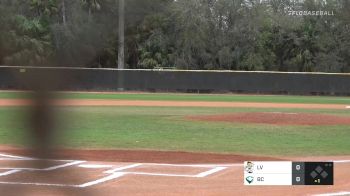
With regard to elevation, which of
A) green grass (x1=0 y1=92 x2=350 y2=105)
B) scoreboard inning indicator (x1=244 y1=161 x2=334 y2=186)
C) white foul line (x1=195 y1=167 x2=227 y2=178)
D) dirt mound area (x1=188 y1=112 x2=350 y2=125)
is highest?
scoreboard inning indicator (x1=244 y1=161 x2=334 y2=186)

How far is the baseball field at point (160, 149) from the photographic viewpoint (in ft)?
4.83

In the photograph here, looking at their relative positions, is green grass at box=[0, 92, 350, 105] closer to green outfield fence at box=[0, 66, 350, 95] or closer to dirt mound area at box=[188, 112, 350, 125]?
green outfield fence at box=[0, 66, 350, 95]

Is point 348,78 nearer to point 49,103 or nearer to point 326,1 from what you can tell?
point 326,1

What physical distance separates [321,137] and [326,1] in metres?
25.3

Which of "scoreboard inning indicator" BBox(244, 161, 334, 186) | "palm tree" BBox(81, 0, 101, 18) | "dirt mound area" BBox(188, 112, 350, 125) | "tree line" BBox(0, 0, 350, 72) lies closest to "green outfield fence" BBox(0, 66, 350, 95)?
"tree line" BBox(0, 0, 350, 72)

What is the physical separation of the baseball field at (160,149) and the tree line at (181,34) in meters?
0.13

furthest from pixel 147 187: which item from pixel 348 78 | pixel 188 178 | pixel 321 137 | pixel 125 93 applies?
pixel 348 78

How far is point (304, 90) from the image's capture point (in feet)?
122

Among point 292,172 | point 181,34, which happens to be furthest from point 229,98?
point 292,172

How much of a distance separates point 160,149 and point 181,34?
11.9 feet

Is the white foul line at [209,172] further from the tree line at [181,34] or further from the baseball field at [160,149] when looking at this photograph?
the tree line at [181,34]

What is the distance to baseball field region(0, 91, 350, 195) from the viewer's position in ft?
4.83

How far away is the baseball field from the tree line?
125mm

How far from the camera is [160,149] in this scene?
12.0 metres
